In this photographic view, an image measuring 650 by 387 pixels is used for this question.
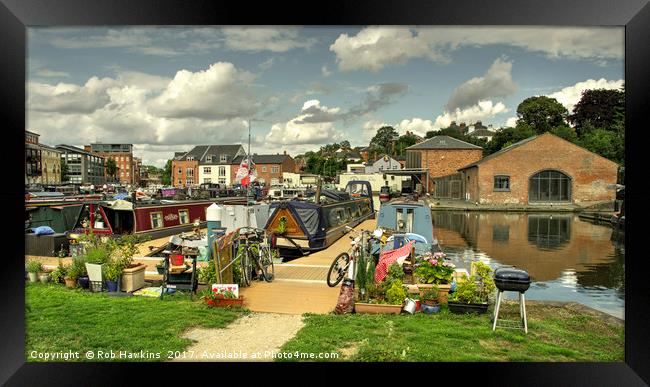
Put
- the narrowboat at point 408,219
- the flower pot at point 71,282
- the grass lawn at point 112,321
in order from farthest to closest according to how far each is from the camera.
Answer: the narrowboat at point 408,219 → the flower pot at point 71,282 → the grass lawn at point 112,321

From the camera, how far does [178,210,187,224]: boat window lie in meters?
15.2

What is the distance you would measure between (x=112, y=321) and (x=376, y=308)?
2.95 meters

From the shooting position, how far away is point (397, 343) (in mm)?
4406

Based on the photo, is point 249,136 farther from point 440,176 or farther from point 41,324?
point 440,176

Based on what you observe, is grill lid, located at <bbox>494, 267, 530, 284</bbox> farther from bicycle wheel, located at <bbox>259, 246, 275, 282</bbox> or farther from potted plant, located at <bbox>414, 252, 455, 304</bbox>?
bicycle wheel, located at <bbox>259, 246, 275, 282</bbox>

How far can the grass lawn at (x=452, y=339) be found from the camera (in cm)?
425

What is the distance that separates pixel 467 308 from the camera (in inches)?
212

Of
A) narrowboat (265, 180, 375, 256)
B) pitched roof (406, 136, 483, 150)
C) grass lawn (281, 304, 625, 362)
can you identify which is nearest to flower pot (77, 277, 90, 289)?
grass lawn (281, 304, 625, 362)

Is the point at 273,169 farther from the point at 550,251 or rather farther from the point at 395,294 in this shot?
the point at 395,294

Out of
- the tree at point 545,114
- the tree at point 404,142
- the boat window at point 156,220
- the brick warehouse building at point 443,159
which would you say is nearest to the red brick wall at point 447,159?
the brick warehouse building at point 443,159

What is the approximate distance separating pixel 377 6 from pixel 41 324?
4.78m

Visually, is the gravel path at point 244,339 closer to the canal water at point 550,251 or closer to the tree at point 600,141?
the canal water at point 550,251

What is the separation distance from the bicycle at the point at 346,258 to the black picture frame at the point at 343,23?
6.61 feet
